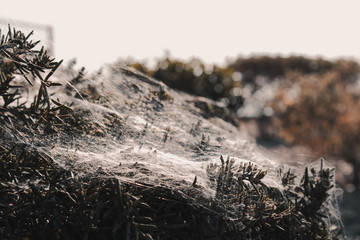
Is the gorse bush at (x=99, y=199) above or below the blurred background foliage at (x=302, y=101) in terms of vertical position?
below

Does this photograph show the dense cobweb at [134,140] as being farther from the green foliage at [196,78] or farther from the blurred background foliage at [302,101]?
the green foliage at [196,78]

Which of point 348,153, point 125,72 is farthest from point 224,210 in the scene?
point 348,153

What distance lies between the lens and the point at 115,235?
83.0 inches

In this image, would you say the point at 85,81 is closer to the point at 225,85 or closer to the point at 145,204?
the point at 145,204

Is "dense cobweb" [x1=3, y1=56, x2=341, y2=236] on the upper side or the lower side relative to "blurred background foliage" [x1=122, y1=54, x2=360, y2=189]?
lower

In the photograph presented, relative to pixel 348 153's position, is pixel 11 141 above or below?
below

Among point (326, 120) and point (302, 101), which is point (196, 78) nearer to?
point (326, 120)

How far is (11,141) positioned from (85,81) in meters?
1.11

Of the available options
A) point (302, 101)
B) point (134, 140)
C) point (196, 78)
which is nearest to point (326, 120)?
point (302, 101)

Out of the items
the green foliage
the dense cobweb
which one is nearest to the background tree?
the green foliage

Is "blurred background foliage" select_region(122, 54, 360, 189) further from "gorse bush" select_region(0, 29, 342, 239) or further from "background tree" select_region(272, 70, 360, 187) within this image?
"gorse bush" select_region(0, 29, 342, 239)

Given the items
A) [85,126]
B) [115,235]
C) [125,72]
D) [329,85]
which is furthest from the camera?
[329,85]

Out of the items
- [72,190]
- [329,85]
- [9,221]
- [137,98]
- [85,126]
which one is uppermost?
[329,85]

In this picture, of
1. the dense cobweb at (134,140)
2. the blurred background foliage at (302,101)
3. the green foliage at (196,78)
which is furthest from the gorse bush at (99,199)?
the green foliage at (196,78)
